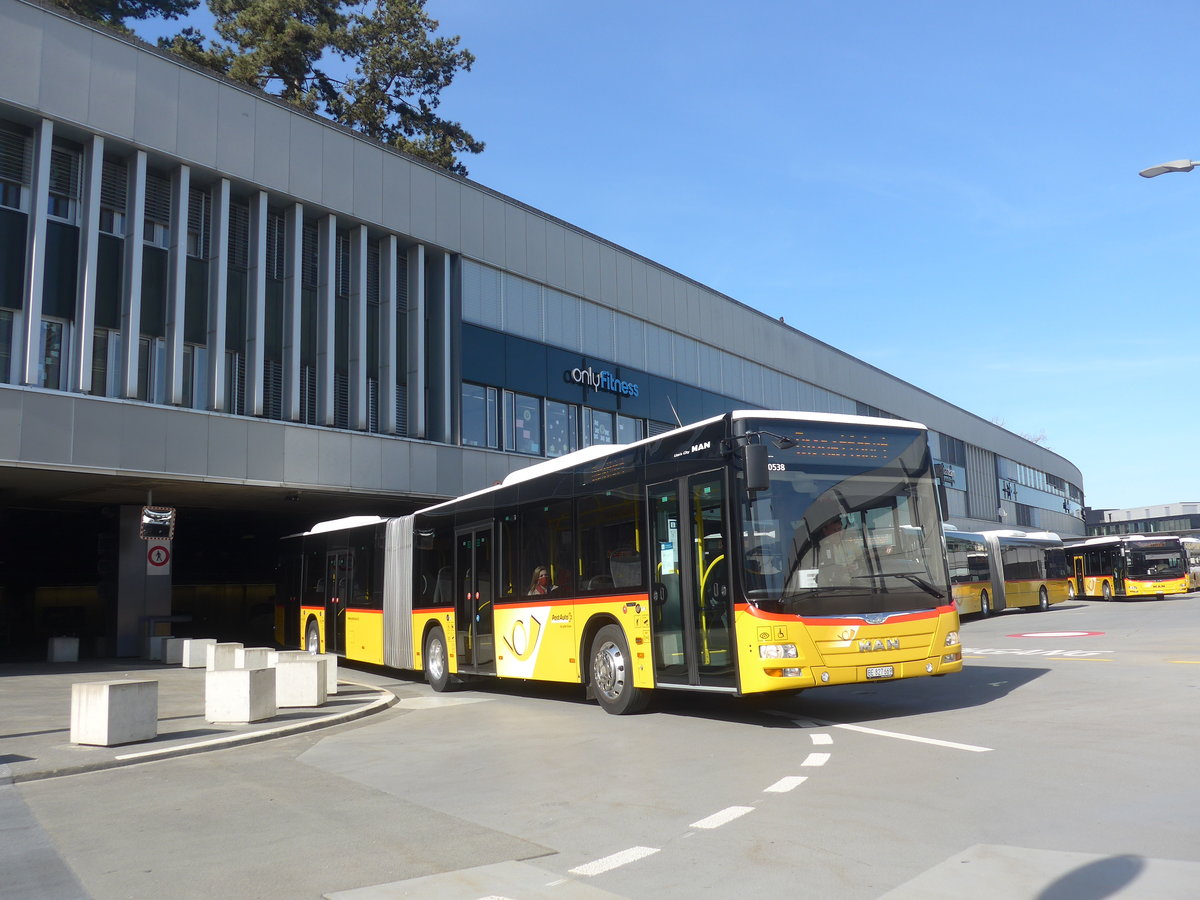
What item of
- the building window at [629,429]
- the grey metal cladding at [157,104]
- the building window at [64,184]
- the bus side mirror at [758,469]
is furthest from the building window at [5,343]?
the building window at [629,429]

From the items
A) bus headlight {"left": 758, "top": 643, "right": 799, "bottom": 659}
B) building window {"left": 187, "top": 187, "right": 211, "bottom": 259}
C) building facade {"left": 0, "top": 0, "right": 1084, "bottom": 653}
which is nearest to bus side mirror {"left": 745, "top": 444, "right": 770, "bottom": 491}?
bus headlight {"left": 758, "top": 643, "right": 799, "bottom": 659}

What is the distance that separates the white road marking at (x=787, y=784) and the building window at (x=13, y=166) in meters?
20.1

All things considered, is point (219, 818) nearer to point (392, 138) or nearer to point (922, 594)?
point (922, 594)

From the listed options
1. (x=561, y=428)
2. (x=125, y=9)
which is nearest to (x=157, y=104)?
(x=561, y=428)

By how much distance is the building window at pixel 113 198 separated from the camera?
22.4 meters

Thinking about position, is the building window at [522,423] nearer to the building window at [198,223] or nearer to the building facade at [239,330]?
the building facade at [239,330]

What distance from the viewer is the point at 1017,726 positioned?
33.0 feet

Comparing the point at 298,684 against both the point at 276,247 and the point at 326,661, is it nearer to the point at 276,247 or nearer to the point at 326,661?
the point at 326,661

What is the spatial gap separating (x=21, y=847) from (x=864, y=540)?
8.09 m

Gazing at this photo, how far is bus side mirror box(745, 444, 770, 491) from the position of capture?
1023 cm

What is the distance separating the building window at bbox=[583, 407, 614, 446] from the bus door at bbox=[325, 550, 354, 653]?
13.4 meters

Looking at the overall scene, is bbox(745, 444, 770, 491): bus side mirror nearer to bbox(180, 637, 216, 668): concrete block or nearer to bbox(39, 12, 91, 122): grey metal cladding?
bbox(180, 637, 216, 668): concrete block

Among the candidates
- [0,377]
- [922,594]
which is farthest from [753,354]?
[922,594]

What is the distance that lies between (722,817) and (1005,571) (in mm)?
33854
